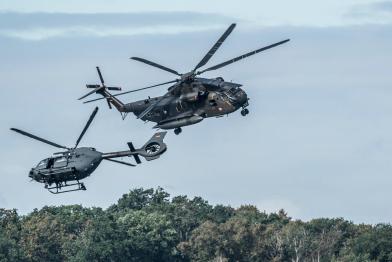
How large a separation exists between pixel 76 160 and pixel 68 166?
0.96 meters

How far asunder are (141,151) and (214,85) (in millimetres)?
9766

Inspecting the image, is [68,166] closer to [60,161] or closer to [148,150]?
[60,161]

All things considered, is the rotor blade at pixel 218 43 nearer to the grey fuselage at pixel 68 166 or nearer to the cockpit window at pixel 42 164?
the grey fuselage at pixel 68 166

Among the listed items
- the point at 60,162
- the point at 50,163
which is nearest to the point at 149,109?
the point at 60,162

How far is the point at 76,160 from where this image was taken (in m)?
156

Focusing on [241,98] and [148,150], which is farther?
[241,98]

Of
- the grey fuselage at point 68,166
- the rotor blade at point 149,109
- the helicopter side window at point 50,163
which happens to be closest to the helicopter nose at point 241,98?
the rotor blade at point 149,109

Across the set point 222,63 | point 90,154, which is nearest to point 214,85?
point 222,63

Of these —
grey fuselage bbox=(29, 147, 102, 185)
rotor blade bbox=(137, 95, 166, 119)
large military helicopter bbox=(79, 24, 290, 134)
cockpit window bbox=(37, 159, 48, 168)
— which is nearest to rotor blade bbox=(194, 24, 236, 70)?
large military helicopter bbox=(79, 24, 290, 134)

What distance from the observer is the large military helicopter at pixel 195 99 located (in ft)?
A: 532

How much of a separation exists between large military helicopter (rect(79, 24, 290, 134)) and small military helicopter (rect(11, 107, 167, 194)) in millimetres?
5313

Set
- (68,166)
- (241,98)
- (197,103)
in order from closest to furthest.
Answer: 1. (68,166)
2. (241,98)
3. (197,103)

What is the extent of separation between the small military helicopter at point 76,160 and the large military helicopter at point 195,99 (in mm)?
5313

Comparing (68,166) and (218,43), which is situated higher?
(218,43)
